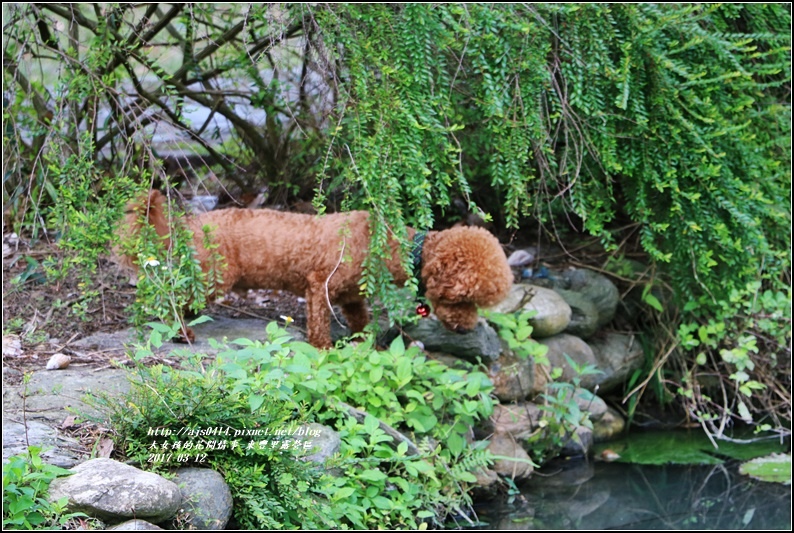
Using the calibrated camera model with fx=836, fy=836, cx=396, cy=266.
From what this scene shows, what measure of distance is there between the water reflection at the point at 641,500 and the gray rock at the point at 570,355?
0.58 metres

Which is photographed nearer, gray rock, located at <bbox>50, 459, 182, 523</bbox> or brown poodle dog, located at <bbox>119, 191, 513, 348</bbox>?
gray rock, located at <bbox>50, 459, 182, 523</bbox>

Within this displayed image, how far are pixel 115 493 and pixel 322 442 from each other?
1.07 metres

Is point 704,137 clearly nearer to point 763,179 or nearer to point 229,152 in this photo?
point 763,179

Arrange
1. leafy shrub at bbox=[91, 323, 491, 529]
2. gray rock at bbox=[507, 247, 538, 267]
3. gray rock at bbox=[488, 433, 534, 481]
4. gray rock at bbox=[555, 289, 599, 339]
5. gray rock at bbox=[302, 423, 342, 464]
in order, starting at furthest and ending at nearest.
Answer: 1. gray rock at bbox=[507, 247, 538, 267]
2. gray rock at bbox=[555, 289, 599, 339]
3. gray rock at bbox=[488, 433, 534, 481]
4. gray rock at bbox=[302, 423, 342, 464]
5. leafy shrub at bbox=[91, 323, 491, 529]

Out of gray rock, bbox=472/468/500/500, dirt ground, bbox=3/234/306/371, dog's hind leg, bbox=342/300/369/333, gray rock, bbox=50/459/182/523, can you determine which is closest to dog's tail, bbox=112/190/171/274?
dirt ground, bbox=3/234/306/371

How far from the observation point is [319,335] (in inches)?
171

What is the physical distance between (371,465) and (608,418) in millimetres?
2347

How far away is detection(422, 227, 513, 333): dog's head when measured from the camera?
13.4 ft

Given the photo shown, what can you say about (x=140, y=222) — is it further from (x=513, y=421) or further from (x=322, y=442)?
(x=513, y=421)

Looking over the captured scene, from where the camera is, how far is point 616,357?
5.65 meters

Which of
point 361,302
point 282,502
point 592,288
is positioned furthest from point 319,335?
point 592,288

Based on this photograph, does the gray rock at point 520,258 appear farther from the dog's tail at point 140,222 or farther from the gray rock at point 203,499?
the gray rock at point 203,499

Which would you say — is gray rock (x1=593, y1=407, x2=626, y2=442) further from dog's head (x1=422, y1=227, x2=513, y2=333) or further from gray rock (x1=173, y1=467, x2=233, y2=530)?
gray rock (x1=173, y1=467, x2=233, y2=530)

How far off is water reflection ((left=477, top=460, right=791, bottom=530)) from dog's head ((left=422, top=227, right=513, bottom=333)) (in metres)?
1.07
